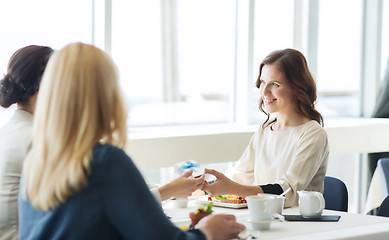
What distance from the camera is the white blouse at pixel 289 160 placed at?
7.61ft

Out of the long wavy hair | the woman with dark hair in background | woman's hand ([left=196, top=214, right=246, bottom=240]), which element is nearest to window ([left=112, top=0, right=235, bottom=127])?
the long wavy hair

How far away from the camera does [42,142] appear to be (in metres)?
1.24

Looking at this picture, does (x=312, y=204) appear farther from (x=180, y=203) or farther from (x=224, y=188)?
(x=180, y=203)

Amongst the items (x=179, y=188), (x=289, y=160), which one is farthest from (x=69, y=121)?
(x=289, y=160)

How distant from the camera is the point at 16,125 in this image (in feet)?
6.20

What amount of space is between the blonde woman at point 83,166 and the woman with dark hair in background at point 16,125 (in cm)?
56

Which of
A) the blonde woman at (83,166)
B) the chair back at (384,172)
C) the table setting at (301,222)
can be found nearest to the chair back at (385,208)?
the table setting at (301,222)

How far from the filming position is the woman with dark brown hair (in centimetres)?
236

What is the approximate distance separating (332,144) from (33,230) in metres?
3.07

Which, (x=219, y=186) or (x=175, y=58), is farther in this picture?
(x=175, y=58)

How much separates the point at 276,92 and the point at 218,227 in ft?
3.69

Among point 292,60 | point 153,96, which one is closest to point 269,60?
point 292,60

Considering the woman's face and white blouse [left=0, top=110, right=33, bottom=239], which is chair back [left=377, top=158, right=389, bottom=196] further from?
white blouse [left=0, top=110, right=33, bottom=239]

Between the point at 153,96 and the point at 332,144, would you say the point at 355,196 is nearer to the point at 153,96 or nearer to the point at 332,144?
the point at 332,144
